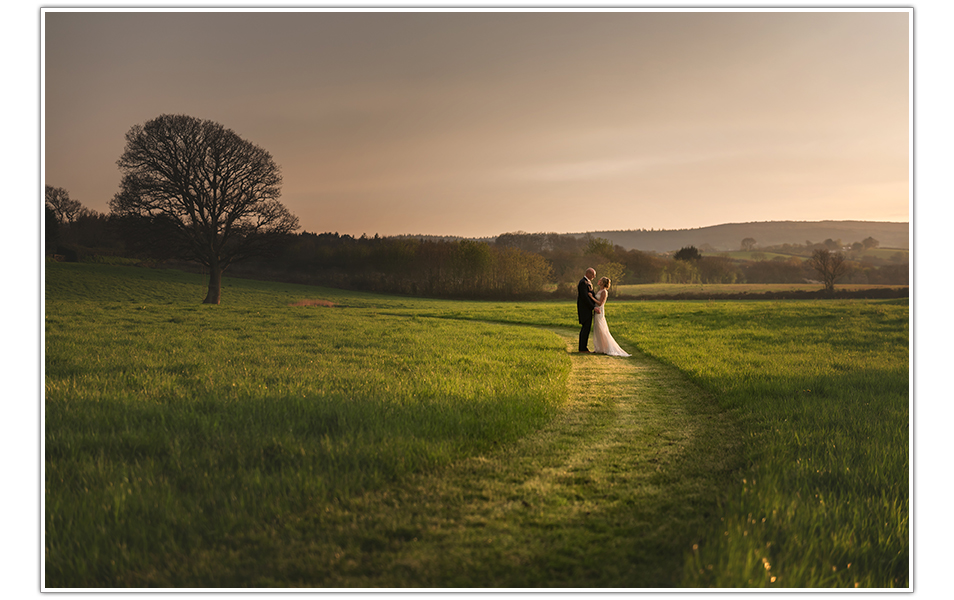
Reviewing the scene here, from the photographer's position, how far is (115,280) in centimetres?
3167

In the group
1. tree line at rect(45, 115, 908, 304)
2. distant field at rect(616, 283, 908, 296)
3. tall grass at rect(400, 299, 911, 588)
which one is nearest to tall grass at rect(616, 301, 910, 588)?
tall grass at rect(400, 299, 911, 588)

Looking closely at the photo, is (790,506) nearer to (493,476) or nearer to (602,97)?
(493,476)

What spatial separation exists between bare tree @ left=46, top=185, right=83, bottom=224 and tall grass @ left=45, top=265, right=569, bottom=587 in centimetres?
124

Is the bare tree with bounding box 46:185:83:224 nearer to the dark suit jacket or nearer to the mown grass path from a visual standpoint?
the mown grass path

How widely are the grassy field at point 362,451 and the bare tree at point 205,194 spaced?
58.0 ft

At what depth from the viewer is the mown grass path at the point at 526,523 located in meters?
3.08

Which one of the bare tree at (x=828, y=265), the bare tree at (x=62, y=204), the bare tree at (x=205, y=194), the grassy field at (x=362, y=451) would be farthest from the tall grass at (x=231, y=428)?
the bare tree at (x=828, y=265)

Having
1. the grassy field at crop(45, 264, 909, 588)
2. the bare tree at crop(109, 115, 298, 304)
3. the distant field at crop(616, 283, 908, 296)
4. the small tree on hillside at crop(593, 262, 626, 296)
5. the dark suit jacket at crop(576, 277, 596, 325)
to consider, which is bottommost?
the grassy field at crop(45, 264, 909, 588)

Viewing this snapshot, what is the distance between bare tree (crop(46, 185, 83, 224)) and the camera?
688 centimetres

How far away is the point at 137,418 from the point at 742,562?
21.6 ft

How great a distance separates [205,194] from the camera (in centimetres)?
2814

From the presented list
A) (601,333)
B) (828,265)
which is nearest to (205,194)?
(601,333)

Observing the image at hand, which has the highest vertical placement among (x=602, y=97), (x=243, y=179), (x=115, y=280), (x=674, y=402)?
(x=243, y=179)
